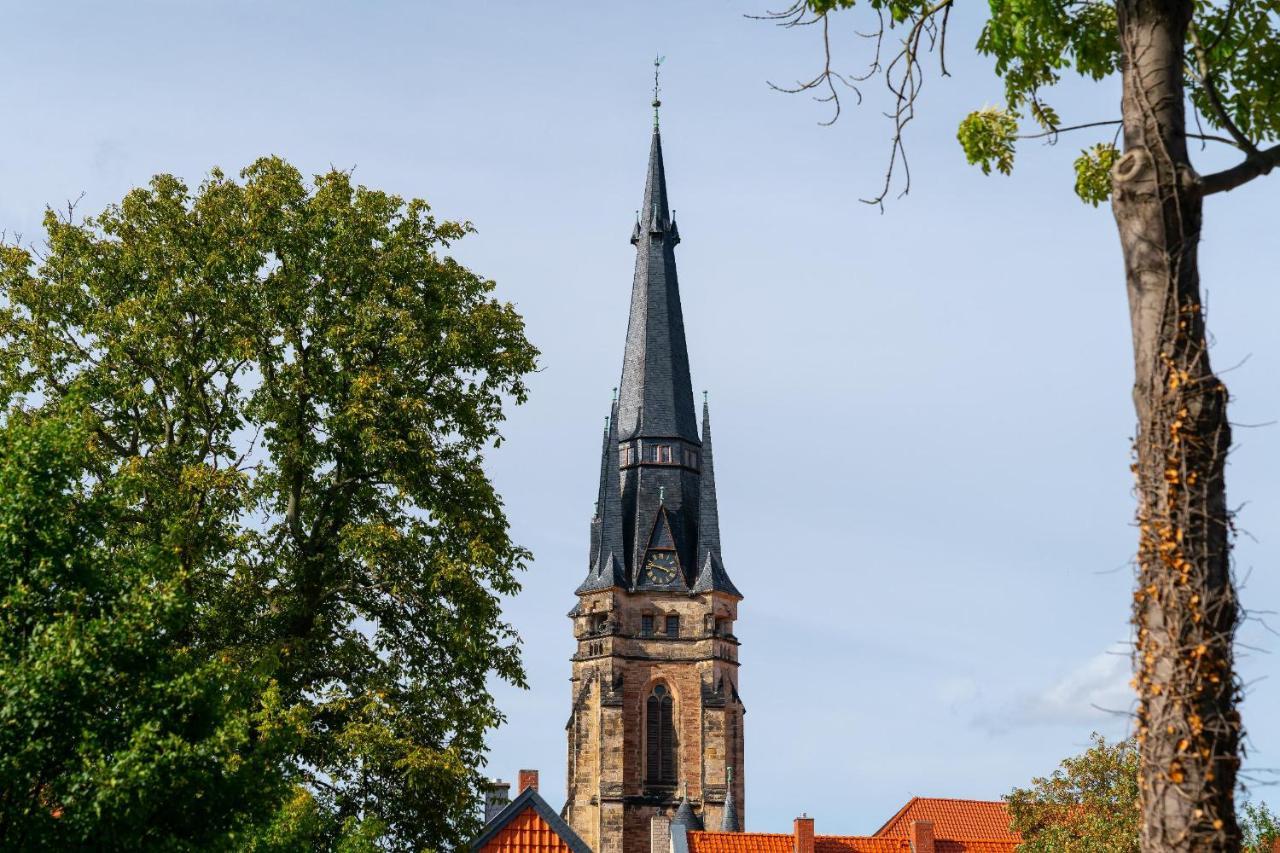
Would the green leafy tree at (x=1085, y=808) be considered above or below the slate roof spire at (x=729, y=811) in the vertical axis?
below

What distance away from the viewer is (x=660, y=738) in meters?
72.8

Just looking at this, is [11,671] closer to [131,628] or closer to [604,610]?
[131,628]

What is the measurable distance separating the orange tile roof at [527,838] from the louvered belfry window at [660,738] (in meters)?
35.3

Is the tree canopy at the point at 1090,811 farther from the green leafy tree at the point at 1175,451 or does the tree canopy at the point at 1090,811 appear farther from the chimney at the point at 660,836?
the chimney at the point at 660,836

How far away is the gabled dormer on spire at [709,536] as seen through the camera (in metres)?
75.8

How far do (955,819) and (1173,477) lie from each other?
4851cm

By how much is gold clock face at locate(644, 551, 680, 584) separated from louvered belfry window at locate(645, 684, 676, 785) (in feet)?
16.8

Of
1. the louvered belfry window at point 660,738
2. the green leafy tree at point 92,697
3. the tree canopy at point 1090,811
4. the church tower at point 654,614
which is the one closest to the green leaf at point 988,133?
the green leafy tree at point 92,697

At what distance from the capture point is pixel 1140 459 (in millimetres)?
6941

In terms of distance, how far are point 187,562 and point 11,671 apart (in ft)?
22.6

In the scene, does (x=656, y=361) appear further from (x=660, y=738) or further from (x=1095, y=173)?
(x=1095, y=173)

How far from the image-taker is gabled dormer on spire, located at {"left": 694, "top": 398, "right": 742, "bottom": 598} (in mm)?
75750

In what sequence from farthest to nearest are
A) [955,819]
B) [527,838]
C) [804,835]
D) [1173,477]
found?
[955,819], [804,835], [527,838], [1173,477]

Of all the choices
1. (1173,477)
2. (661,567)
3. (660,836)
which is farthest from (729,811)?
(1173,477)
